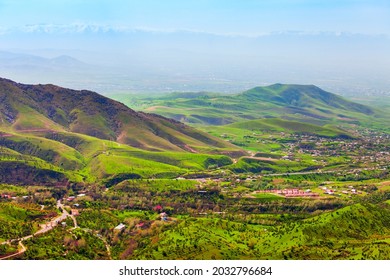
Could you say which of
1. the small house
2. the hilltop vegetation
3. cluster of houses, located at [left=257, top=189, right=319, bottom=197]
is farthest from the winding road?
cluster of houses, located at [left=257, top=189, right=319, bottom=197]

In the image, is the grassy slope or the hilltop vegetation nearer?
the grassy slope

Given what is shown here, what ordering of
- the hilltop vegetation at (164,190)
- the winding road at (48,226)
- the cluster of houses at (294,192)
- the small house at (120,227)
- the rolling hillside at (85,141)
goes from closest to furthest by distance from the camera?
the winding road at (48,226), the hilltop vegetation at (164,190), the small house at (120,227), the cluster of houses at (294,192), the rolling hillside at (85,141)

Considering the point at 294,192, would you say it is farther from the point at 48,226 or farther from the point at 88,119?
the point at 88,119

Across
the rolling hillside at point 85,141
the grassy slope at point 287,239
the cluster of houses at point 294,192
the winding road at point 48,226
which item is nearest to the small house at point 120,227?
the winding road at point 48,226

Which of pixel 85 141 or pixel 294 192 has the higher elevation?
pixel 85 141

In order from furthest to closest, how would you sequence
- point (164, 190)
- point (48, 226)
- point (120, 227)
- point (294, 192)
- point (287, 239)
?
point (164, 190) → point (294, 192) → point (120, 227) → point (48, 226) → point (287, 239)

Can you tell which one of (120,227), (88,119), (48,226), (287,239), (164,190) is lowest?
(120,227)

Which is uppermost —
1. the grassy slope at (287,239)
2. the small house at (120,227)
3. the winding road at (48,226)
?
the grassy slope at (287,239)

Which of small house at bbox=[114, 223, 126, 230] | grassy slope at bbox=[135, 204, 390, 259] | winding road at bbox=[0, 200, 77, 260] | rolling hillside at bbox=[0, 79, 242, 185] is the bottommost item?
small house at bbox=[114, 223, 126, 230]

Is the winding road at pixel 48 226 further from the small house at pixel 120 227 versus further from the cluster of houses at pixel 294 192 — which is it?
the cluster of houses at pixel 294 192

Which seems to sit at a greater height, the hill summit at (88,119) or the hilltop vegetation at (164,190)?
the hill summit at (88,119)

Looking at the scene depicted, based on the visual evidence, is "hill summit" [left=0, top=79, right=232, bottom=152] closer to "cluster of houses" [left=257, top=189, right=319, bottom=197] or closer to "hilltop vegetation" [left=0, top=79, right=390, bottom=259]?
"hilltop vegetation" [left=0, top=79, right=390, bottom=259]

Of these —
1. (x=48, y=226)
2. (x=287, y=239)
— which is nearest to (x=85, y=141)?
(x=48, y=226)
